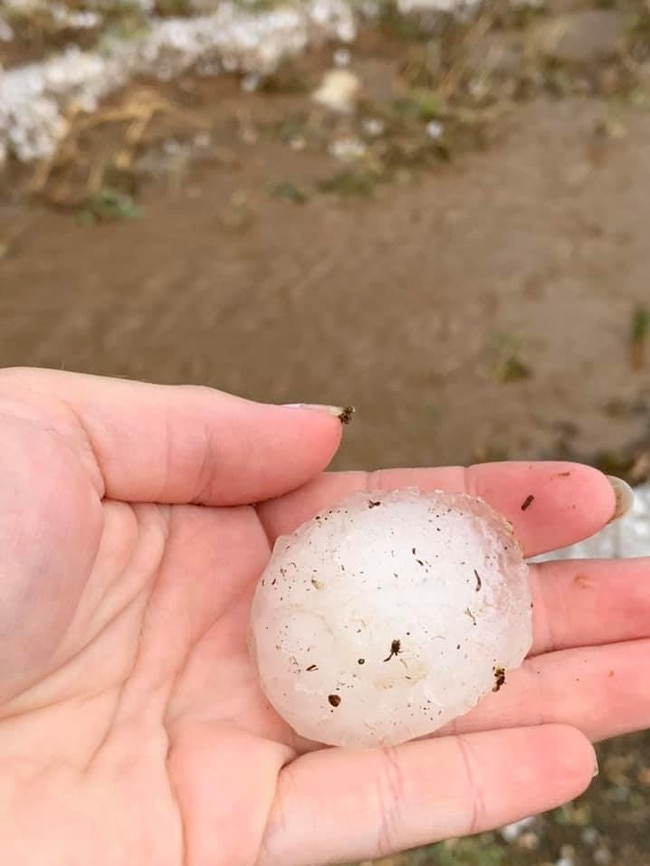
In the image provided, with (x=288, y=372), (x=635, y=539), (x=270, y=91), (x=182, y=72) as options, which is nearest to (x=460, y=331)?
(x=288, y=372)

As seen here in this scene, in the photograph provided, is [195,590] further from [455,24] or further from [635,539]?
[455,24]

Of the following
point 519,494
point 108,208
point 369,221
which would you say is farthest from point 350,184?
point 519,494

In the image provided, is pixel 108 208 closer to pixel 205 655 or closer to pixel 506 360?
pixel 506 360

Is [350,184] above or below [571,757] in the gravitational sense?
above

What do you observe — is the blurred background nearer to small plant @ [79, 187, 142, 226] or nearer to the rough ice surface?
small plant @ [79, 187, 142, 226]

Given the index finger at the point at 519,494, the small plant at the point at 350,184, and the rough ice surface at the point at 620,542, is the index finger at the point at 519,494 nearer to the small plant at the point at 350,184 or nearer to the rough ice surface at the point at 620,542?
the rough ice surface at the point at 620,542

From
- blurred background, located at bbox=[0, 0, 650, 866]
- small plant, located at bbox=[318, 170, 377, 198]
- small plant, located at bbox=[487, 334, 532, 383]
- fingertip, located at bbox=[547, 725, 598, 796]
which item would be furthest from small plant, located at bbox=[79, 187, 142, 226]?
fingertip, located at bbox=[547, 725, 598, 796]
